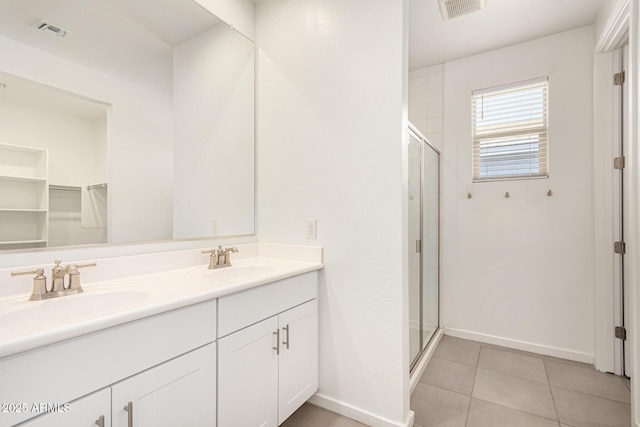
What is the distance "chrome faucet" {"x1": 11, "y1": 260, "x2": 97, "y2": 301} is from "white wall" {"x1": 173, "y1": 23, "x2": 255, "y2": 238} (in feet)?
1.75

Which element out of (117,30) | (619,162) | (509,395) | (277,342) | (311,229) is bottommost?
(509,395)

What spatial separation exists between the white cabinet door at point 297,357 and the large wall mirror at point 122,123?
2.32 ft

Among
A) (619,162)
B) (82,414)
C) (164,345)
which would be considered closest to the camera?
(82,414)

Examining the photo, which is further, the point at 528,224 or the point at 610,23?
the point at 528,224

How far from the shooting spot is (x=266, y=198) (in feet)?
6.53

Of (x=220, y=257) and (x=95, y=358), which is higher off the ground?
(x=220, y=257)

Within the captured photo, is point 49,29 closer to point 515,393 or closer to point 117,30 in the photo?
Answer: point 117,30

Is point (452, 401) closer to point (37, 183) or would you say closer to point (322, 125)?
point (322, 125)

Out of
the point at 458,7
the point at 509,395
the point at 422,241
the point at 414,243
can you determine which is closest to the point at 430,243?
the point at 422,241

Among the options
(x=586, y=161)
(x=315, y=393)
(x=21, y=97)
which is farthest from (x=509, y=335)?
(x=21, y=97)

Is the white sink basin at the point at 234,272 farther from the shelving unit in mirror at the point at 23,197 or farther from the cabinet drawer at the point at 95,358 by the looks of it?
the shelving unit in mirror at the point at 23,197

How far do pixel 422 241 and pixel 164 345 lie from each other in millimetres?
1886

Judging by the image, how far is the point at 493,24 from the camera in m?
2.30

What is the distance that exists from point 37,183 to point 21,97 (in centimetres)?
32
